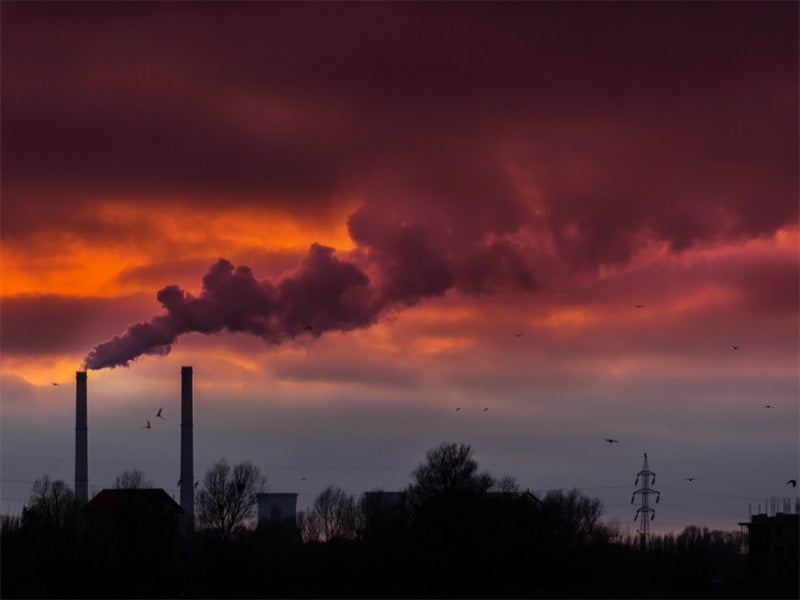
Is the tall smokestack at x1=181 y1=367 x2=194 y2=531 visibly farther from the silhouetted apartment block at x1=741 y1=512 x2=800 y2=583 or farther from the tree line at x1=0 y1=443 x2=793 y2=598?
the silhouetted apartment block at x1=741 y1=512 x2=800 y2=583

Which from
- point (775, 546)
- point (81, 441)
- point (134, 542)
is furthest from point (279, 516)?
point (134, 542)

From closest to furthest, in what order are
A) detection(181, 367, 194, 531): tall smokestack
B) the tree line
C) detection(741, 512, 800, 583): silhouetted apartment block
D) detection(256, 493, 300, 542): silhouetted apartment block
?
1. the tree line
2. detection(741, 512, 800, 583): silhouetted apartment block
3. detection(181, 367, 194, 531): tall smokestack
4. detection(256, 493, 300, 542): silhouetted apartment block

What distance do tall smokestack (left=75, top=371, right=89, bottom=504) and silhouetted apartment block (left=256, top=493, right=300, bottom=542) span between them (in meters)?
13.6

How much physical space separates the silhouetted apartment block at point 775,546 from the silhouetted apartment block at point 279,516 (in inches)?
1315

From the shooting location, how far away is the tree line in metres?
73.7

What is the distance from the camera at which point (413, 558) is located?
8200 cm

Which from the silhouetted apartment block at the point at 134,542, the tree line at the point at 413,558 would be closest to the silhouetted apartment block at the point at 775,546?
the tree line at the point at 413,558

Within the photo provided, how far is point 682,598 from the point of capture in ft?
247

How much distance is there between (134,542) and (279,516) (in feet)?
151

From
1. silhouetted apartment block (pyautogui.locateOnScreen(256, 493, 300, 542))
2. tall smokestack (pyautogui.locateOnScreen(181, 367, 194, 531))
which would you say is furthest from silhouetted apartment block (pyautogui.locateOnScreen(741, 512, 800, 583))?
tall smokestack (pyautogui.locateOnScreen(181, 367, 194, 531))

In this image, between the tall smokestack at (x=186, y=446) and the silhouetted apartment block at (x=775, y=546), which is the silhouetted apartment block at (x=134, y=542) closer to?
the tall smokestack at (x=186, y=446)

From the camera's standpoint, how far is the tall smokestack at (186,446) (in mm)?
102938

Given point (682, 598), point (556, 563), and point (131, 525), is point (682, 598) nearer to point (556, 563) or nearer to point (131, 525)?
point (556, 563)

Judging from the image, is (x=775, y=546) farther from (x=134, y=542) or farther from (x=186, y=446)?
(x=134, y=542)
